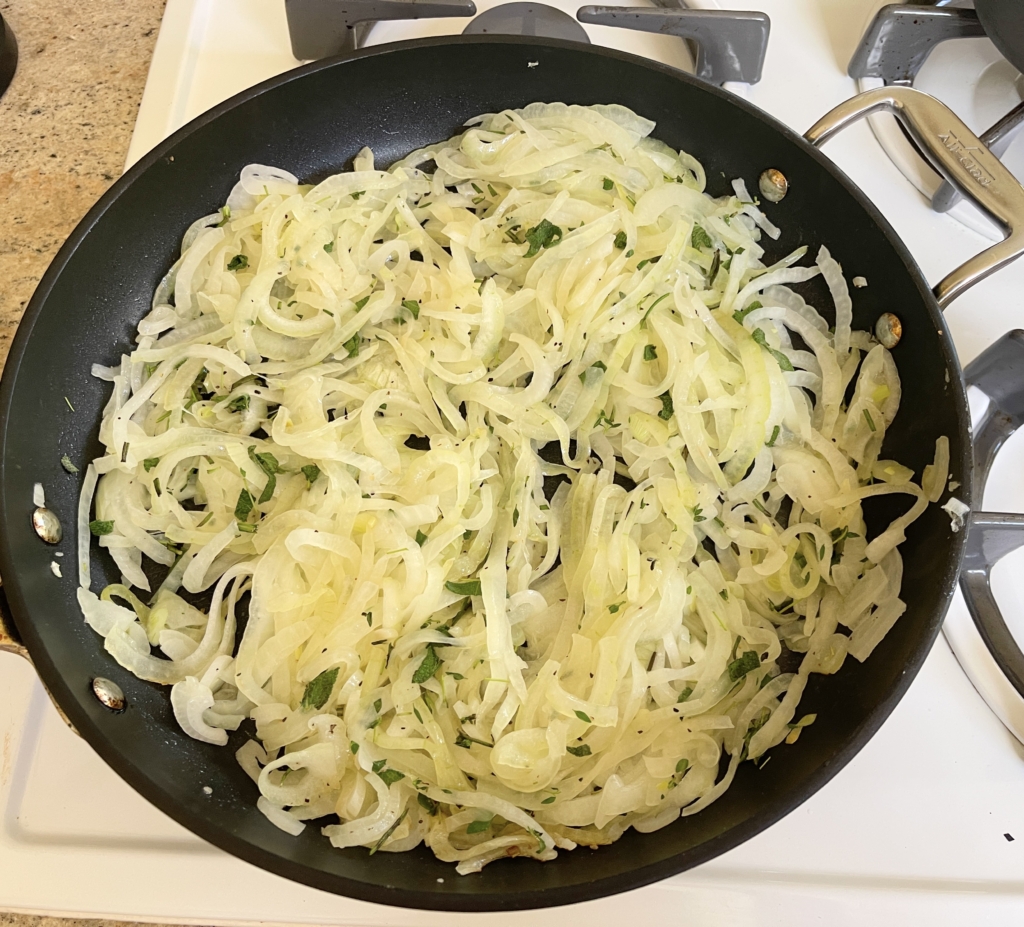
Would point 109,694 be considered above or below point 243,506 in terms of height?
below

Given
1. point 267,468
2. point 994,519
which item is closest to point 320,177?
point 267,468

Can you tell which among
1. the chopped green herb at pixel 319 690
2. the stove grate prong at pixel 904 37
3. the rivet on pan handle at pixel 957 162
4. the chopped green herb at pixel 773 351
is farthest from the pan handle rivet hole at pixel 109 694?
the stove grate prong at pixel 904 37

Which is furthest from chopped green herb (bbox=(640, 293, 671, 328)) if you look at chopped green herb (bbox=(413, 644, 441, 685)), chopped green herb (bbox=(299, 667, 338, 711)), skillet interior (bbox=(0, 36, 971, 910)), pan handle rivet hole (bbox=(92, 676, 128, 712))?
pan handle rivet hole (bbox=(92, 676, 128, 712))

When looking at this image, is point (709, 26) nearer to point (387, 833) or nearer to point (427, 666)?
point (427, 666)

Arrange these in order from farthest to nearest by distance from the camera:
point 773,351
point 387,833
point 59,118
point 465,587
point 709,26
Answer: point 59,118 → point 709,26 → point 773,351 → point 465,587 → point 387,833

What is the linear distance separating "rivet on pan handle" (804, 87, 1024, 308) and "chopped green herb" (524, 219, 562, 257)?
419 millimetres

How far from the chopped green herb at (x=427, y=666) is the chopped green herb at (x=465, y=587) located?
84mm

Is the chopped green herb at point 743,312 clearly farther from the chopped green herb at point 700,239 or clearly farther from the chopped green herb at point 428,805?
the chopped green herb at point 428,805

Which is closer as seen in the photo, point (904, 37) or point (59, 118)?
point (904, 37)

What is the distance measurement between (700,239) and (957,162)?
38 centimetres

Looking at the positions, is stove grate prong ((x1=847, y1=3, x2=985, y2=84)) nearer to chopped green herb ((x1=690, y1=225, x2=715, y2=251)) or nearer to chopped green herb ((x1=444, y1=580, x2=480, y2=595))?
chopped green herb ((x1=690, y1=225, x2=715, y2=251))

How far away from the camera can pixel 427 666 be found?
3.63 feet

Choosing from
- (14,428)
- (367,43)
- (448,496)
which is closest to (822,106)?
(367,43)

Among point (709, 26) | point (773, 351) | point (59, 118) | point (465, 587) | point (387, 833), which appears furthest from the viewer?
point (59, 118)
